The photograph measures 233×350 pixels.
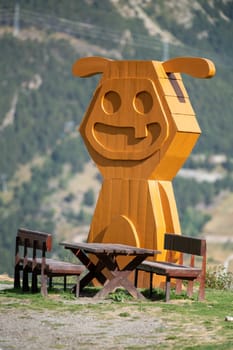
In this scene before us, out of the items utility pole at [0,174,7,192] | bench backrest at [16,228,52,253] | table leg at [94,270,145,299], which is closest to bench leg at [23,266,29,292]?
bench backrest at [16,228,52,253]

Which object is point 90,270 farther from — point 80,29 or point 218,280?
point 80,29

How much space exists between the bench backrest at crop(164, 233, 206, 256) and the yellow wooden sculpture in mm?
421

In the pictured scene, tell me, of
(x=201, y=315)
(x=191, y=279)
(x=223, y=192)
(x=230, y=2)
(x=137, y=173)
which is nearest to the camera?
(x=201, y=315)

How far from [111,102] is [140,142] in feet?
2.53

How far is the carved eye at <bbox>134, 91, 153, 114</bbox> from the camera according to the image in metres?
18.2

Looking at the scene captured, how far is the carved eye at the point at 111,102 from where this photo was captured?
1859cm

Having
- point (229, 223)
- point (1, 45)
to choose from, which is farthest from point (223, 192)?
point (1, 45)

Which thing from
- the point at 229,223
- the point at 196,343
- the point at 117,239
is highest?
the point at 229,223

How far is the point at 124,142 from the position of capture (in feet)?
60.4

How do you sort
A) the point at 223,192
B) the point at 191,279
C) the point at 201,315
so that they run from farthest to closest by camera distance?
the point at 223,192
the point at 191,279
the point at 201,315

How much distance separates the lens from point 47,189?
9331cm

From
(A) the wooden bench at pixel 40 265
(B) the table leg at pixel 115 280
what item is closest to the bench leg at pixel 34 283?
(A) the wooden bench at pixel 40 265

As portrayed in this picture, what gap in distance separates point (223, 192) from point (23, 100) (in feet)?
59.4

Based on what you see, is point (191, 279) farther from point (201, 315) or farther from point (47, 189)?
point (47, 189)
